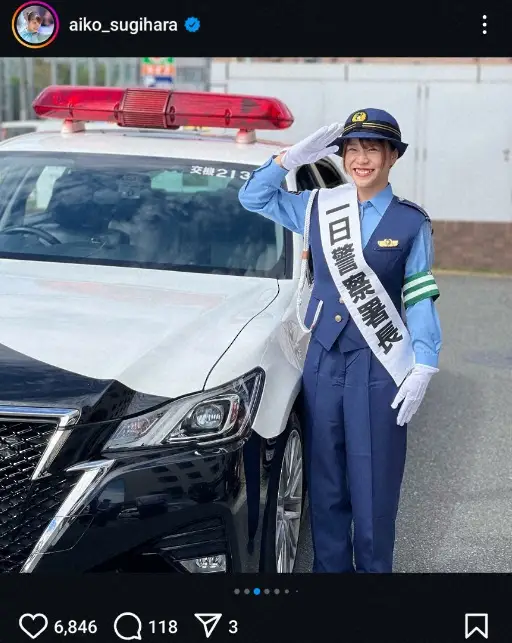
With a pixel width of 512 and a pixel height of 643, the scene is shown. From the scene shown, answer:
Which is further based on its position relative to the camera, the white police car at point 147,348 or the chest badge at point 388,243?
the chest badge at point 388,243

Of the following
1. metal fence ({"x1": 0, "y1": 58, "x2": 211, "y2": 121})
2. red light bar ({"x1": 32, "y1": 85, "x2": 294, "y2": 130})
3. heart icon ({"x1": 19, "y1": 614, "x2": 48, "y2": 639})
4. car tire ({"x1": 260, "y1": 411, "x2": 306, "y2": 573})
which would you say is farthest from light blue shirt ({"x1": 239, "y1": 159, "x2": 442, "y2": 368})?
metal fence ({"x1": 0, "y1": 58, "x2": 211, "y2": 121})

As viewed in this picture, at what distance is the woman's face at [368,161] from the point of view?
12.9 feet

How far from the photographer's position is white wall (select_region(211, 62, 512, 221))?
1386 centimetres

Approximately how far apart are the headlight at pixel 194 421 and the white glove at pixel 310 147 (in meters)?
0.95

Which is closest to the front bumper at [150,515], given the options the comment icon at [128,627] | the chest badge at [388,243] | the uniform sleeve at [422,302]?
the comment icon at [128,627]

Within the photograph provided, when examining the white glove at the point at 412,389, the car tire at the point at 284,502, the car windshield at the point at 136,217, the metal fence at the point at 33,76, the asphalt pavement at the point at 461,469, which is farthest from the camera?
the metal fence at the point at 33,76

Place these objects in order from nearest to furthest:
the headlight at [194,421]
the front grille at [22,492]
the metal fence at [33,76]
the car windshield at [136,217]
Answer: the front grille at [22,492], the headlight at [194,421], the car windshield at [136,217], the metal fence at [33,76]

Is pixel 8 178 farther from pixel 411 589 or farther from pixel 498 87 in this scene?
pixel 498 87

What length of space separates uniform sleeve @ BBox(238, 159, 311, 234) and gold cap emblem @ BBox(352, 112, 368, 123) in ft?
1.03

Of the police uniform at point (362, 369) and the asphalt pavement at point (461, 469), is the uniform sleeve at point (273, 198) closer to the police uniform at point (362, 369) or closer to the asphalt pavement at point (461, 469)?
the police uniform at point (362, 369)
